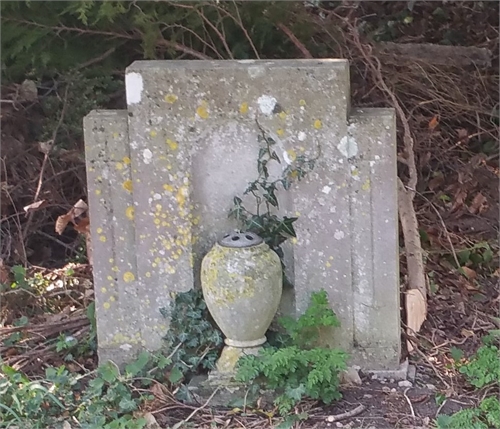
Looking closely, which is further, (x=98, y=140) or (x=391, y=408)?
(x=98, y=140)

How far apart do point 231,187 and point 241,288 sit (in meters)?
0.51

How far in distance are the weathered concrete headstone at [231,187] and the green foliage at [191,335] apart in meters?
0.07

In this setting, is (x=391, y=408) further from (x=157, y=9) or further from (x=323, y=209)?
(x=157, y=9)

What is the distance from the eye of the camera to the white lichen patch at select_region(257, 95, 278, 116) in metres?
3.81

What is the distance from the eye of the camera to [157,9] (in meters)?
5.43

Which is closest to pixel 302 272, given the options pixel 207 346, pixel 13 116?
pixel 207 346

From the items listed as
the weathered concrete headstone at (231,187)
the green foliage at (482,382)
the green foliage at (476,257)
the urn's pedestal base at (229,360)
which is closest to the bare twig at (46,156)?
the weathered concrete headstone at (231,187)

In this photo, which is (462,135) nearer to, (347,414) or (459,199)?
(459,199)

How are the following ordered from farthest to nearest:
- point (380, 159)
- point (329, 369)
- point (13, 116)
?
point (13, 116) → point (380, 159) → point (329, 369)

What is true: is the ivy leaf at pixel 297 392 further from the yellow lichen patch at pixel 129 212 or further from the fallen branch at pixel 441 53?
the fallen branch at pixel 441 53

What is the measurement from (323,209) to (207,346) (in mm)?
831

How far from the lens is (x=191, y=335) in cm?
396

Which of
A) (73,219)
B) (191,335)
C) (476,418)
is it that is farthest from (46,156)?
(476,418)

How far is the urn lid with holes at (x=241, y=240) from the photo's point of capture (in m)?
3.77
